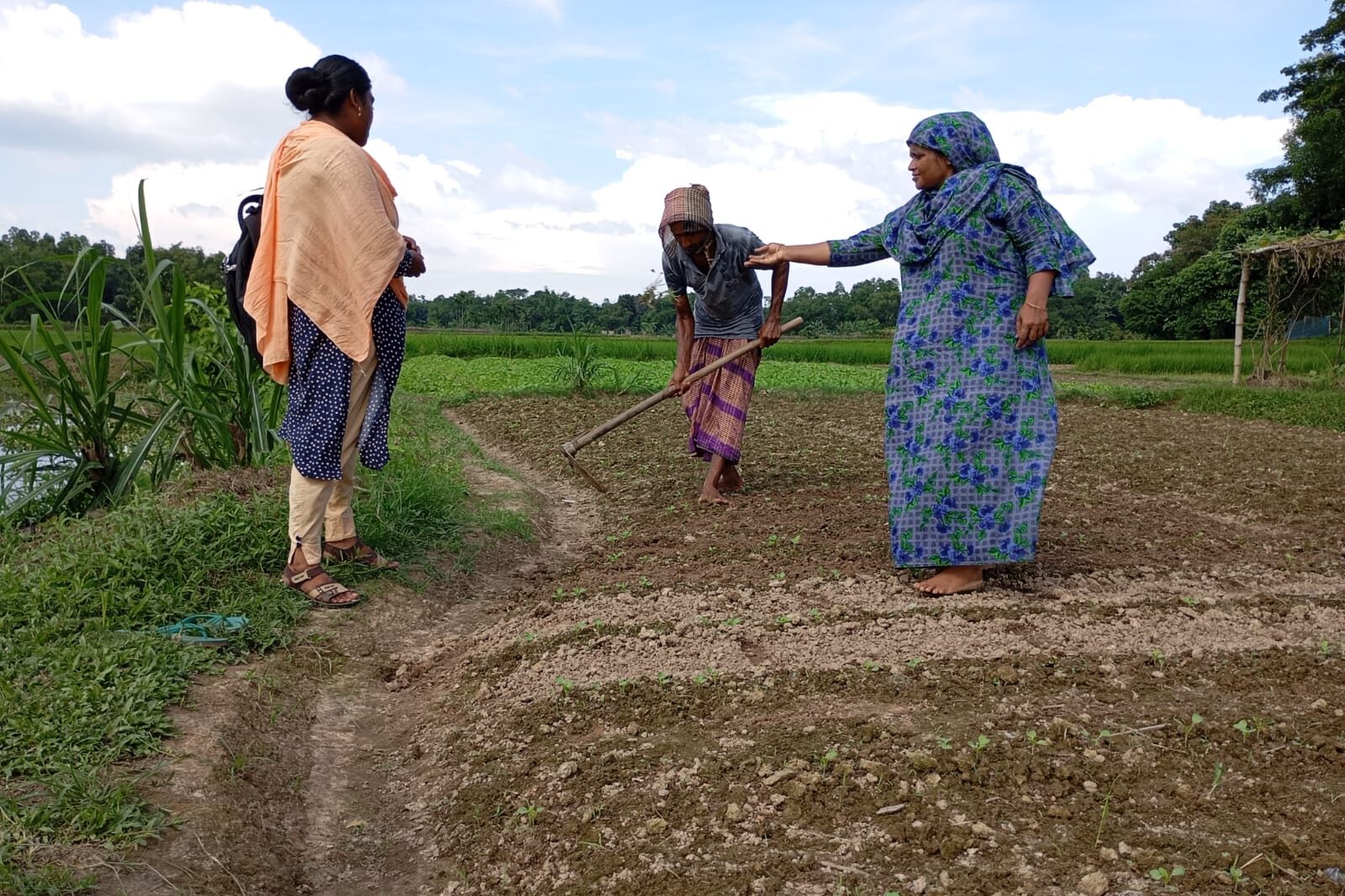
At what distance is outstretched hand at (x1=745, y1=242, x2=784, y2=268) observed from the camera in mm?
3762

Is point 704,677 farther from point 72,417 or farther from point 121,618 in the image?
point 72,417

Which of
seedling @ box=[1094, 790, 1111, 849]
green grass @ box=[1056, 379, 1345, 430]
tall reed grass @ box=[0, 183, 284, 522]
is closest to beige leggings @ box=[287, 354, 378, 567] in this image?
tall reed grass @ box=[0, 183, 284, 522]

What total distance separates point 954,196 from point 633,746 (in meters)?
1.98

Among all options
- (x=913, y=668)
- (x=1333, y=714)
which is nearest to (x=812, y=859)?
(x=913, y=668)

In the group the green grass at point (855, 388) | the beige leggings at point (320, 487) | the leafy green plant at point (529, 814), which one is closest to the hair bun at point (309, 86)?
the beige leggings at point (320, 487)

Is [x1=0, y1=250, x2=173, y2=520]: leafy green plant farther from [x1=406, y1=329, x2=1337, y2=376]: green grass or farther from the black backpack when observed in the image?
[x1=406, y1=329, x2=1337, y2=376]: green grass

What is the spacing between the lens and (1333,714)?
7.70 ft

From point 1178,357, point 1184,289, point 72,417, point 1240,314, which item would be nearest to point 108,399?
point 72,417

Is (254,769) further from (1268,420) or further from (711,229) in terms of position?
(1268,420)

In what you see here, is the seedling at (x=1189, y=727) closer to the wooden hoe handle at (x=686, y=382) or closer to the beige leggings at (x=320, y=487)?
the wooden hoe handle at (x=686, y=382)

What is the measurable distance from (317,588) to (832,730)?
196 centimetres

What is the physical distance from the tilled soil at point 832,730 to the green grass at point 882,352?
12.4 m

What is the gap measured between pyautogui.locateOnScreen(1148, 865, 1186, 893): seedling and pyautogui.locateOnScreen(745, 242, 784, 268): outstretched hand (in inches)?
97.1

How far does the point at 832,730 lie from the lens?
240 centimetres
